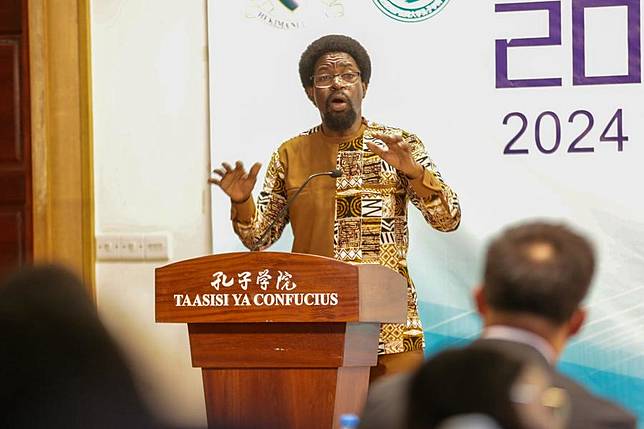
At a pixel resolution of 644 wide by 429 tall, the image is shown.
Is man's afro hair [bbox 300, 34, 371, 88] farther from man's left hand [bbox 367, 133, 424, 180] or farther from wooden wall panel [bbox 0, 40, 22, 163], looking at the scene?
wooden wall panel [bbox 0, 40, 22, 163]

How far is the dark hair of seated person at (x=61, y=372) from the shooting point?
996 mm

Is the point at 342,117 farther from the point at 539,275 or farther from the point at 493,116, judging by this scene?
the point at 539,275

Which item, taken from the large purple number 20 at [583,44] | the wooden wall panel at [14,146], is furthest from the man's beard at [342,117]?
the wooden wall panel at [14,146]

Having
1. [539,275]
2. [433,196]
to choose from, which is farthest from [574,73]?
[539,275]

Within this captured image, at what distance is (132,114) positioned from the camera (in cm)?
547

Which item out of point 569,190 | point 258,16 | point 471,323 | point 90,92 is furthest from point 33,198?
point 569,190

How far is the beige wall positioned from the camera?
5387mm

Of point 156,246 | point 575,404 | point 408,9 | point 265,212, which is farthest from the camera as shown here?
point 156,246

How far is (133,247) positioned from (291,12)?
132 centimetres

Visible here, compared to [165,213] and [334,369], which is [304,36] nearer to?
[165,213]

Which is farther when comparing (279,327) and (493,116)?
(493,116)

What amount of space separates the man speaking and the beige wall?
0.62m

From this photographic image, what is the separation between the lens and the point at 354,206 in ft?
15.0

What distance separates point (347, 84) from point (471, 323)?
1.22 metres
